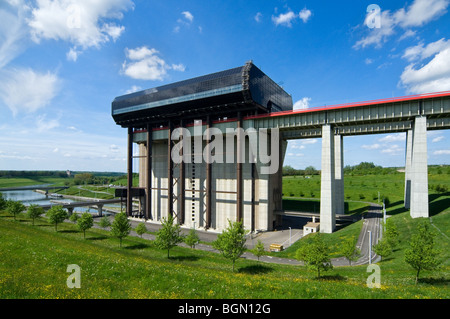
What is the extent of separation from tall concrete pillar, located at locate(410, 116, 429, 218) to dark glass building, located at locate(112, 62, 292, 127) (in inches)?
1123

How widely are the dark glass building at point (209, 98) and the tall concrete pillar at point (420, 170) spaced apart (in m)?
28.5

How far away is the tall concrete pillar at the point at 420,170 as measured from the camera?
37.2 m

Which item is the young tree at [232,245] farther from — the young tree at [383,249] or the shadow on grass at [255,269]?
the young tree at [383,249]

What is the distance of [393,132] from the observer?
161 feet

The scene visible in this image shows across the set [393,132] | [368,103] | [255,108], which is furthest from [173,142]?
[393,132]

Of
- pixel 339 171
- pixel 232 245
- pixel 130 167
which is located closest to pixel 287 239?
pixel 232 245

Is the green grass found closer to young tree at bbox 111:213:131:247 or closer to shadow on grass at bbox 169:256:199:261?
shadow on grass at bbox 169:256:199:261

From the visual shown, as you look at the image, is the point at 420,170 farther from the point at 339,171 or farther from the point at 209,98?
the point at 209,98

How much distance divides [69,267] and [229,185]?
4177cm

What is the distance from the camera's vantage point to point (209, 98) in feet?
172

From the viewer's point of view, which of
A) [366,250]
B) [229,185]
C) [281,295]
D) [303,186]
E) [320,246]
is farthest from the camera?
[303,186]

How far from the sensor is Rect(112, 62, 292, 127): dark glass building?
48.7m

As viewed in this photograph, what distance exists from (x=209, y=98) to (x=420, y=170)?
41.8 m
